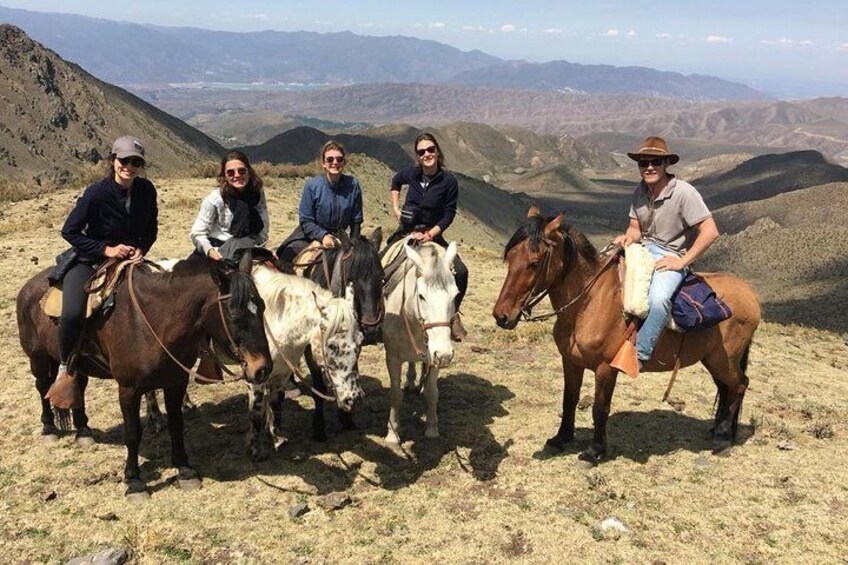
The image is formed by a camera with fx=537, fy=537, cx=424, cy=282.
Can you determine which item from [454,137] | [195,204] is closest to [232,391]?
[195,204]

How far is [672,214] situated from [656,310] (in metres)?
1.04

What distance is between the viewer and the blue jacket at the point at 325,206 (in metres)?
6.83

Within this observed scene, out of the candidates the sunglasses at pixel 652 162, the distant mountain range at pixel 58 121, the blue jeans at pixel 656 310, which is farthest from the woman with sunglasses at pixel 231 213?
the distant mountain range at pixel 58 121

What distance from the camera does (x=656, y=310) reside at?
18.4 ft

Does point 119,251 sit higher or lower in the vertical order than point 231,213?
lower

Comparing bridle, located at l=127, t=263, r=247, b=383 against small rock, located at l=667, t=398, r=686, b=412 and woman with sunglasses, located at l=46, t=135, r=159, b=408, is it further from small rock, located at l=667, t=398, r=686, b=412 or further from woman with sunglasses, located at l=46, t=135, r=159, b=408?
small rock, located at l=667, t=398, r=686, b=412

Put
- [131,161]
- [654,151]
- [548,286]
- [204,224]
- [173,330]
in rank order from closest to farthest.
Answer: [173,330]
[131,161]
[654,151]
[548,286]
[204,224]

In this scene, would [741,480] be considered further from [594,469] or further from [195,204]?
[195,204]

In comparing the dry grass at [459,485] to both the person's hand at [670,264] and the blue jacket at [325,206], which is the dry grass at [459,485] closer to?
the person's hand at [670,264]

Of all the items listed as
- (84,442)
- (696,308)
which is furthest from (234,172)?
(696,308)

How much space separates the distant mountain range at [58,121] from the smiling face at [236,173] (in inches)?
1827

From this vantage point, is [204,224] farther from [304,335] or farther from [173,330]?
[304,335]

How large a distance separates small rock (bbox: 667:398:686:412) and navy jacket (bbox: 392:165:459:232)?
4.31m

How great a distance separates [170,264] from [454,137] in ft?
479
